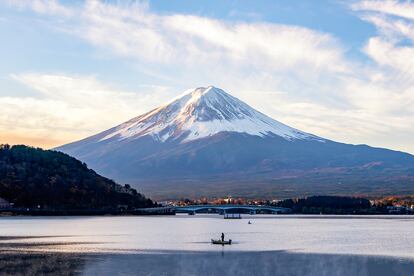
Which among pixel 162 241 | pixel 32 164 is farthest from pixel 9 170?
pixel 162 241

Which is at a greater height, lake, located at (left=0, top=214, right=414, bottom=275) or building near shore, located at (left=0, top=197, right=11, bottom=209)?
building near shore, located at (left=0, top=197, right=11, bottom=209)

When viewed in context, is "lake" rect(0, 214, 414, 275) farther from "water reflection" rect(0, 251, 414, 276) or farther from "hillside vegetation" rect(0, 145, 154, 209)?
"hillside vegetation" rect(0, 145, 154, 209)

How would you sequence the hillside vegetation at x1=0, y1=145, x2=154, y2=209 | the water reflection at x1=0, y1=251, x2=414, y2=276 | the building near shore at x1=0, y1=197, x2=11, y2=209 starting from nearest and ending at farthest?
the water reflection at x1=0, y1=251, x2=414, y2=276 → the building near shore at x1=0, y1=197, x2=11, y2=209 → the hillside vegetation at x1=0, y1=145, x2=154, y2=209

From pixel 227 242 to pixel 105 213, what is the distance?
91074 millimetres

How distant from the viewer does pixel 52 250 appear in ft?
201

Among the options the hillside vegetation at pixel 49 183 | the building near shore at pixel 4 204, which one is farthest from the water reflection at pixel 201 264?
the hillside vegetation at pixel 49 183

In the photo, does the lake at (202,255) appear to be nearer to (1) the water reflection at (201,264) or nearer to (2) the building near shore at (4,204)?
(1) the water reflection at (201,264)

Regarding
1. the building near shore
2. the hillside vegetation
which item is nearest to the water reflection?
the building near shore

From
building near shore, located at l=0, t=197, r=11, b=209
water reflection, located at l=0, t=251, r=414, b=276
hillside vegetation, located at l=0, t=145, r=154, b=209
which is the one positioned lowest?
water reflection, located at l=0, t=251, r=414, b=276

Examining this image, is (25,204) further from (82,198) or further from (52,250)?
(52,250)

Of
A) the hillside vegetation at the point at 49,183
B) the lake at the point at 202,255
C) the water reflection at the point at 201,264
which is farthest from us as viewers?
the hillside vegetation at the point at 49,183

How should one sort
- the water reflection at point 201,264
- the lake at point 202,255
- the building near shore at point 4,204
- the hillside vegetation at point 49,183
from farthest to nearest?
the hillside vegetation at point 49,183, the building near shore at point 4,204, the lake at point 202,255, the water reflection at point 201,264

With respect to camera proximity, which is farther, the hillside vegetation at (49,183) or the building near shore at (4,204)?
the hillside vegetation at (49,183)

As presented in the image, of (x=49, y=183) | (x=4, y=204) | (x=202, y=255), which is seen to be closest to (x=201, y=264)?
(x=202, y=255)
